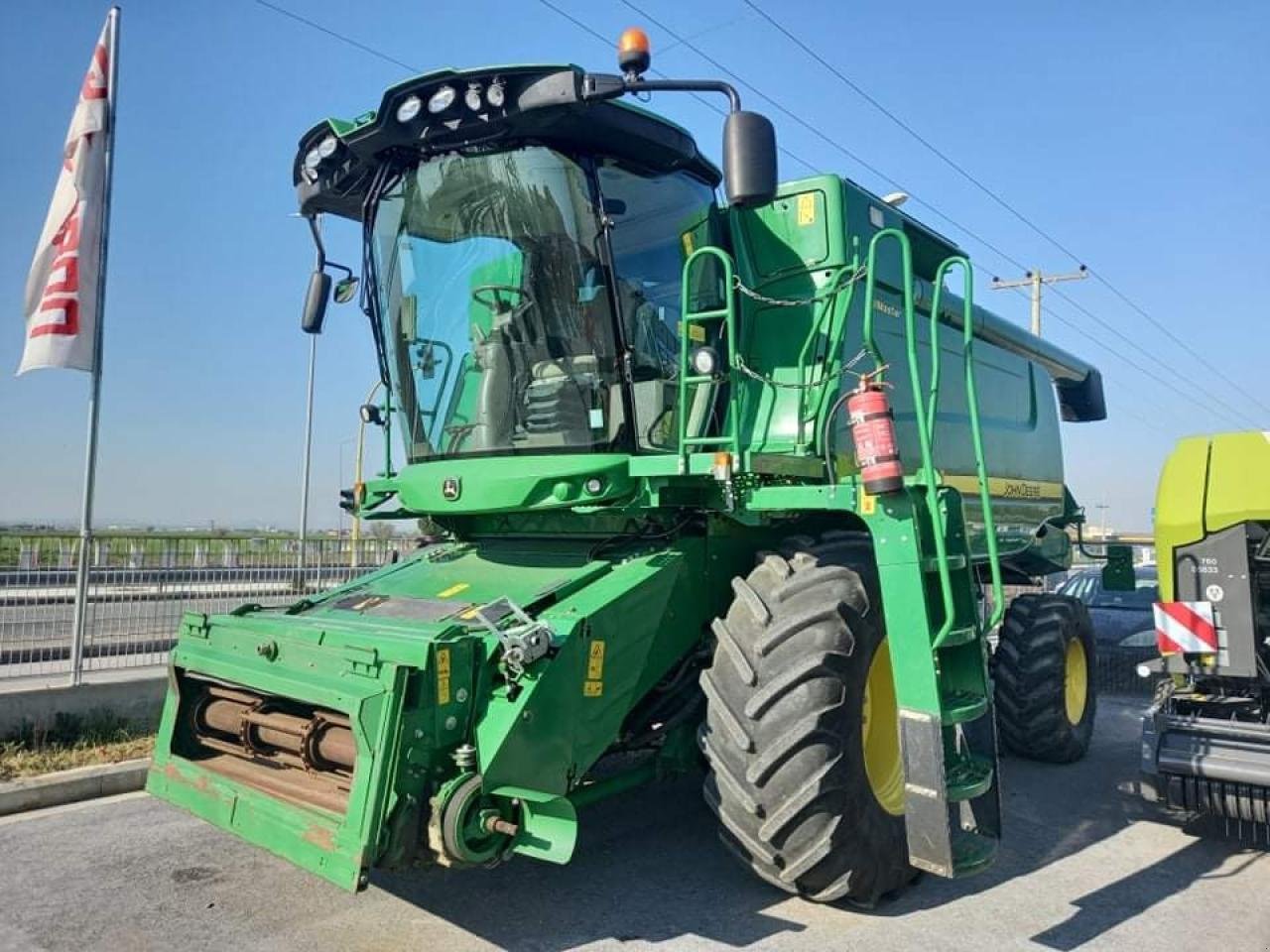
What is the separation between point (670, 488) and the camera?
4297mm

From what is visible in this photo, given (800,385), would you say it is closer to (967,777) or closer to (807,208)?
(807,208)

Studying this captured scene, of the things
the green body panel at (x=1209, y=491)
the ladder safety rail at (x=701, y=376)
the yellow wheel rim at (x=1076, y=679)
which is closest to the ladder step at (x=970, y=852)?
the ladder safety rail at (x=701, y=376)

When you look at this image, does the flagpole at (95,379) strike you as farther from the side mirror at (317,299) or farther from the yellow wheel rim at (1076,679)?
the yellow wheel rim at (1076,679)

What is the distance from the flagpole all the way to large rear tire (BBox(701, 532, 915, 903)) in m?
4.75

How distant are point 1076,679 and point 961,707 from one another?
13.4ft

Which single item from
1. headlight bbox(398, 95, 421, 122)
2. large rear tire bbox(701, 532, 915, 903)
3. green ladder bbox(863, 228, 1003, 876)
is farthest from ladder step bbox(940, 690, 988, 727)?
headlight bbox(398, 95, 421, 122)

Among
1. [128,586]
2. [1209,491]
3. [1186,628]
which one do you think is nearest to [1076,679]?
[1186,628]

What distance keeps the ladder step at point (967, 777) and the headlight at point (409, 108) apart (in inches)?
149

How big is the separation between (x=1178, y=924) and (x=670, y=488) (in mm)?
2881

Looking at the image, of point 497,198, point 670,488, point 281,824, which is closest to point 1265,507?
point 670,488

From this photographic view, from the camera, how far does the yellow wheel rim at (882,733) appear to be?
4.29 meters

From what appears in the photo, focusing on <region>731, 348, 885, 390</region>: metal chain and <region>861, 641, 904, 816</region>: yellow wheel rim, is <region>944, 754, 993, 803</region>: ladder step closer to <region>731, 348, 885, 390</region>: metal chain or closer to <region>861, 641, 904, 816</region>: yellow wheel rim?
<region>861, 641, 904, 816</region>: yellow wheel rim

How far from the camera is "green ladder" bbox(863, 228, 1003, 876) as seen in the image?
3648 mm

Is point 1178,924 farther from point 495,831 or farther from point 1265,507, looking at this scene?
point 495,831
